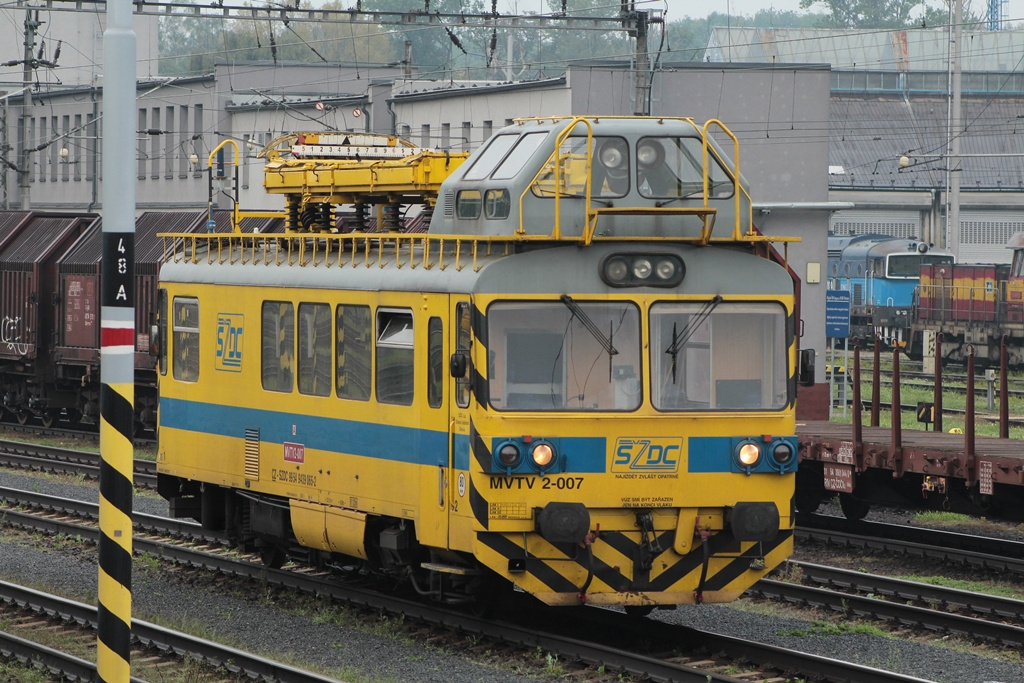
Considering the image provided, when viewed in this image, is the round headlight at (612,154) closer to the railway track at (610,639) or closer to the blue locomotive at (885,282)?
the railway track at (610,639)

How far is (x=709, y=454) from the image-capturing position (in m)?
10.3

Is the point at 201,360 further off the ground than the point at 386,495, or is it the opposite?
the point at 201,360

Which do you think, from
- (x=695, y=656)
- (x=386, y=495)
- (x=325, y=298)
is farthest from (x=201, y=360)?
(x=695, y=656)

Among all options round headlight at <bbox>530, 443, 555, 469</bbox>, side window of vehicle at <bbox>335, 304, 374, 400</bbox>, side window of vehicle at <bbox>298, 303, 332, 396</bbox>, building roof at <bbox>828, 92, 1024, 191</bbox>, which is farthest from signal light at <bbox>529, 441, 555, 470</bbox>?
building roof at <bbox>828, 92, 1024, 191</bbox>

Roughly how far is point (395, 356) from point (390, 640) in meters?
1.98

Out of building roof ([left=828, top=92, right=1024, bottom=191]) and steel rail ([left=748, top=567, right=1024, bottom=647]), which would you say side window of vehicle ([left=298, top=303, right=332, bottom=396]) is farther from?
building roof ([left=828, top=92, right=1024, bottom=191])

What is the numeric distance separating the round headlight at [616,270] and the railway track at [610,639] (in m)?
2.38

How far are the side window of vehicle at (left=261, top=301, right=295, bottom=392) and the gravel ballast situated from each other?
1.77 metres

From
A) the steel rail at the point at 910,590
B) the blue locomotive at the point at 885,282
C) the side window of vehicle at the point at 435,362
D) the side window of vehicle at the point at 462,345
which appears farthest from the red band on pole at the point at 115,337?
the blue locomotive at the point at 885,282

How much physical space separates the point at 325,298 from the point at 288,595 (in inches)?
104

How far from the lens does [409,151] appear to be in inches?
564

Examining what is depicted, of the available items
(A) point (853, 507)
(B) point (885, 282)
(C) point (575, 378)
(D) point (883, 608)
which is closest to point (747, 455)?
(C) point (575, 378)

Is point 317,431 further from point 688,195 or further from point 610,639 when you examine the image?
point 688,195

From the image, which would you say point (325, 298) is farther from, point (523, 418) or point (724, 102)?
point (724, 102)
